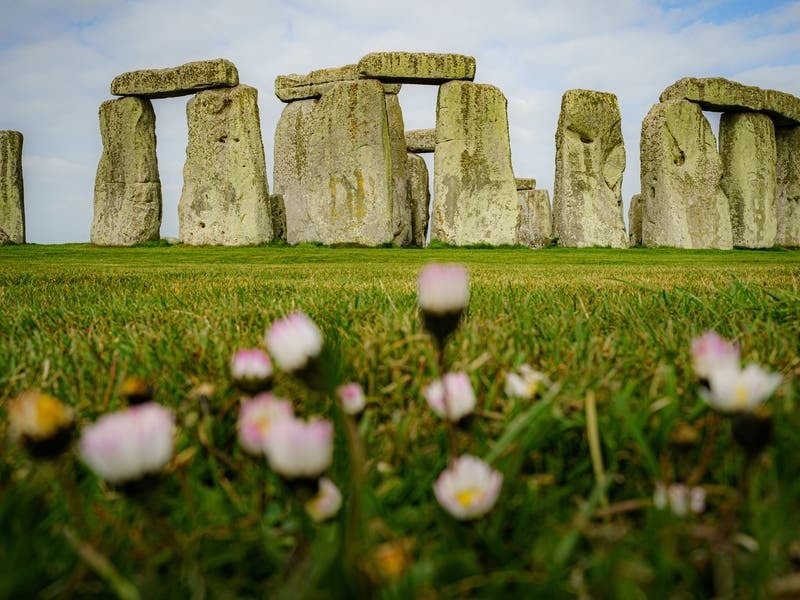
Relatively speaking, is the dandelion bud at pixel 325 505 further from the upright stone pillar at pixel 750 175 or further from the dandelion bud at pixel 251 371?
the upright stone pillar at pixel 750 175

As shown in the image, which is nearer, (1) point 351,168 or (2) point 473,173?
(1) point 351,168

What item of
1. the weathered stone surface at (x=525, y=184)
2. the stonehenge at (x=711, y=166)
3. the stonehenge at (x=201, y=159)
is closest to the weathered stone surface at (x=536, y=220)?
the weathered stone surface at (x=525, y=184)

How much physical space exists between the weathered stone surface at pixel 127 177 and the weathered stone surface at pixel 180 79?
0.37 m

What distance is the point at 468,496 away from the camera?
0.72 metres

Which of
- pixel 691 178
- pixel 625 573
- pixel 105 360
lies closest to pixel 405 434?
pixel 625 573

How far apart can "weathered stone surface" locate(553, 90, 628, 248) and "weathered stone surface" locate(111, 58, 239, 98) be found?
23.0 ft

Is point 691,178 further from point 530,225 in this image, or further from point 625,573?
point 625,573

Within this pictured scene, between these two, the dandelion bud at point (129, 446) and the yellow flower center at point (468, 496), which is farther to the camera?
the yellow flower center at point (468, 496)

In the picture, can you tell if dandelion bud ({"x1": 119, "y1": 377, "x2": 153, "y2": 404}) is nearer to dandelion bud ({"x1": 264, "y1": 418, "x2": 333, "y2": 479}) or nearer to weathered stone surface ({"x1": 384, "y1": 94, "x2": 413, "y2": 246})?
dandelion bud ({"x1": 264, "y1": 418, "x2": 333, "y2": 479})

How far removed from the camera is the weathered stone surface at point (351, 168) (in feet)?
44.7

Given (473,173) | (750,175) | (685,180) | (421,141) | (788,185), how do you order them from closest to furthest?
1. (473,173)
2. (685,180)
3. (750,175)
4. (788,185)
5. (421,141)

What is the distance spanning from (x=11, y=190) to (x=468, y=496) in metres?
19.8

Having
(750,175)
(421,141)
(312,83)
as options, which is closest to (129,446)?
(750,175)

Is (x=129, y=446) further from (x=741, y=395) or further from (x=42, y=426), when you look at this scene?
(x=741, y=395)
